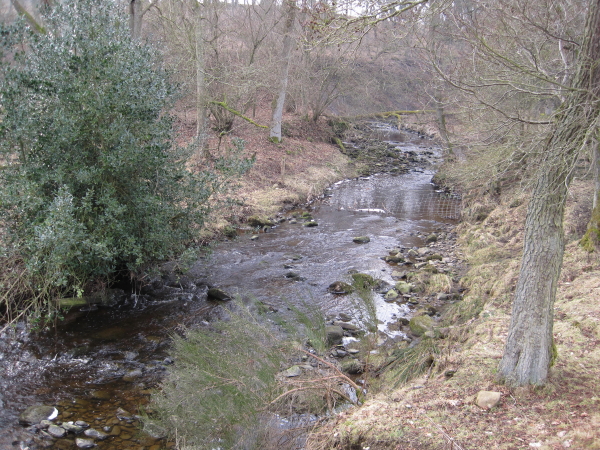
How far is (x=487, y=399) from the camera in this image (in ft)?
13.2

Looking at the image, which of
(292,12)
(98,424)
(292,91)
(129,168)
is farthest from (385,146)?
(98,424)

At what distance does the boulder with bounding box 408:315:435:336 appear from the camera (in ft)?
23.8

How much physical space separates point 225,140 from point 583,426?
17686mm

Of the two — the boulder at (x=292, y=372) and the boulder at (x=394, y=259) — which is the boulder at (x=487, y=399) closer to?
the boulder at (x=292, y=372)

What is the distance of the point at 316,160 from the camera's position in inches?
860

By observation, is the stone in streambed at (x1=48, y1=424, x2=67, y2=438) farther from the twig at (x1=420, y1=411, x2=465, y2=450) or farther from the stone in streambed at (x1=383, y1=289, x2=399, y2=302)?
the stone in streambed at (x1=383, y1=289, x2=399, y2=302)

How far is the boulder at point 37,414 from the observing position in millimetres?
5020

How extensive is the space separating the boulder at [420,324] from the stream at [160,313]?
0.88 feet

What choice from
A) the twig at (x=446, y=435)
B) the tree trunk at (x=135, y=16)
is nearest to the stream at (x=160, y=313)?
the twig at (x=446, y=435)

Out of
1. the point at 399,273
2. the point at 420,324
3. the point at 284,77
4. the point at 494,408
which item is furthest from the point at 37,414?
the point at 284,77

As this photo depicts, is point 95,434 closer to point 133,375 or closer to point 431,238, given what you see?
point 133,375

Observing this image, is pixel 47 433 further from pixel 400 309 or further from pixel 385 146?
pixel 385 146

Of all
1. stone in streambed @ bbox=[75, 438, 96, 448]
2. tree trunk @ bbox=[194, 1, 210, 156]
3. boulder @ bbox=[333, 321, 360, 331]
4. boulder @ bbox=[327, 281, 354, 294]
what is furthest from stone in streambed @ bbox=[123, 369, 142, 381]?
tree trunk @ bbox=[194, 1, 210, 156]

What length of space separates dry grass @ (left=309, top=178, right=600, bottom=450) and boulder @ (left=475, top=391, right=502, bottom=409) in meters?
0.05
